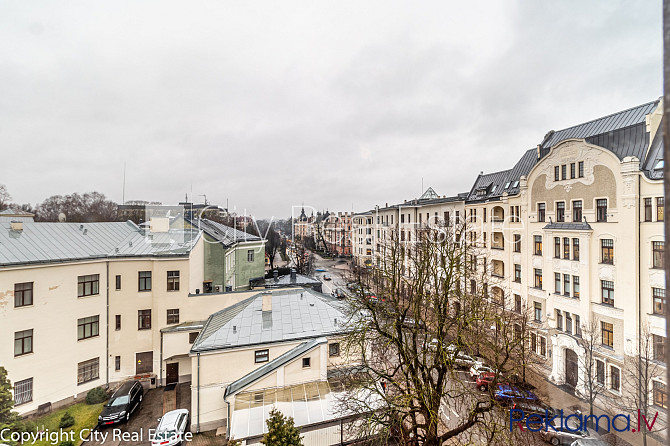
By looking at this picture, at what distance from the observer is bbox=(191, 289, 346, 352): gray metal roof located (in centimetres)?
1417

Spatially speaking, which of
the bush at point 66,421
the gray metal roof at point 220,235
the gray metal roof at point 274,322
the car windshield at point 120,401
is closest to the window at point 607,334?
the gray metal roof at point 274,322

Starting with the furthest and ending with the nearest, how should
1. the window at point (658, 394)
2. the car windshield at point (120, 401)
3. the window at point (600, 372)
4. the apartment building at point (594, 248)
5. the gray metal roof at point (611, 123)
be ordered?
the gray metal roof at point (611, 123) → the window at point (600, 372) → the apartment building at point (594, 248) → the car windshield at point (120, 401) → the window at point (658, 394)

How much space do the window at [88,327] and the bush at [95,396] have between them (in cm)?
284

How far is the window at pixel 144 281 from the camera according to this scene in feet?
58.5

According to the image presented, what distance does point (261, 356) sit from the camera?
1405cm

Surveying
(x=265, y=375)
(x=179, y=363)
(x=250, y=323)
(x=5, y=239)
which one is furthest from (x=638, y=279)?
(x=5, y=239)

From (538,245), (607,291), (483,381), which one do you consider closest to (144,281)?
(483,381)

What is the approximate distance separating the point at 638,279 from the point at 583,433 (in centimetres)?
785

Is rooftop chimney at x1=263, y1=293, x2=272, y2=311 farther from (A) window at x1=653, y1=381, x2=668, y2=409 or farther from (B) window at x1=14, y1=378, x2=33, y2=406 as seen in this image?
(A) window at x1=653, y1=381, x2=668, y2=409

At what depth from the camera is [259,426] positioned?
35.9 ft

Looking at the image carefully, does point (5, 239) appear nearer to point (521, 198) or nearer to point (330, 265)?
point (521, 198)

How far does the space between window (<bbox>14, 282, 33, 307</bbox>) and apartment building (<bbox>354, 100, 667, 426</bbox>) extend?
859 inches

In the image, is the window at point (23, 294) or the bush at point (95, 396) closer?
the window at point (23, 294)

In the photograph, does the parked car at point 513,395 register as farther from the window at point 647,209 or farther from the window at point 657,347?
the window at point 647,209
